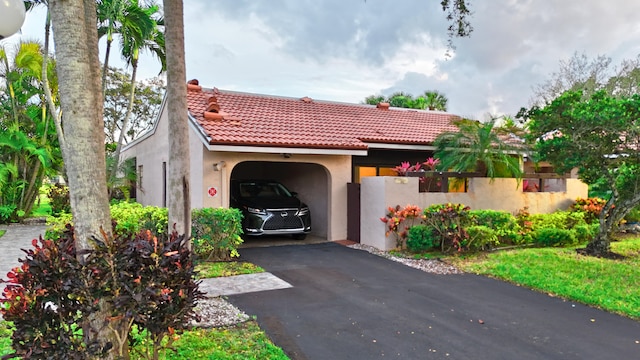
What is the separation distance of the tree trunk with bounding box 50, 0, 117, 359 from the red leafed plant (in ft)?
25.7

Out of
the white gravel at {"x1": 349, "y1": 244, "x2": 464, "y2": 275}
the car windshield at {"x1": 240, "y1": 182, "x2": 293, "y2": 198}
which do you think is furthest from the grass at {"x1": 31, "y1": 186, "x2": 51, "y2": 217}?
the white gravel at {"x1": 349, "y1": 244, "x2": 464, "y2": 275}

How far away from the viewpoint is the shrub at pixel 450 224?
962cm

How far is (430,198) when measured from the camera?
430 inches

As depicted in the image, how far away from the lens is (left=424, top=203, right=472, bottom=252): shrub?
9.62 meters

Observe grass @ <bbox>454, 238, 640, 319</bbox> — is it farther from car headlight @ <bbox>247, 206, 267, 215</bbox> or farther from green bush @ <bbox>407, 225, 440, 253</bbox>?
car headlight @ <bbox>247, 206, 267, 215</bbox>

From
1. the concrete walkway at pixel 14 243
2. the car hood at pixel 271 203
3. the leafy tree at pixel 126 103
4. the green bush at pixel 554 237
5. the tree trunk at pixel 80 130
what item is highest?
the leafy tree at pixel 126 103

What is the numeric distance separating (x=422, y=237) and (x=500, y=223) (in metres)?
2.23

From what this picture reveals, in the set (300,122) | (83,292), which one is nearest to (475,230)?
(300,122)

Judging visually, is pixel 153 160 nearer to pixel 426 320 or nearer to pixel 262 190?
pixel 262 190

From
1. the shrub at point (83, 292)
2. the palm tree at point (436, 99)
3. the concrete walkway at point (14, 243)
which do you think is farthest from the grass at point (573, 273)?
the palm tree at point (436, 99)

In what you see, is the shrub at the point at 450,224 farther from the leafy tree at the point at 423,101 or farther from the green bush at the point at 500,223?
the leafy tree at the point at 423,101

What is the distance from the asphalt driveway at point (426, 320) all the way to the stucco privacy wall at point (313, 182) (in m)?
3.57

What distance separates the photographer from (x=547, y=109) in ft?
28.8

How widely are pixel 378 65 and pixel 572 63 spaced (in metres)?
22.5
